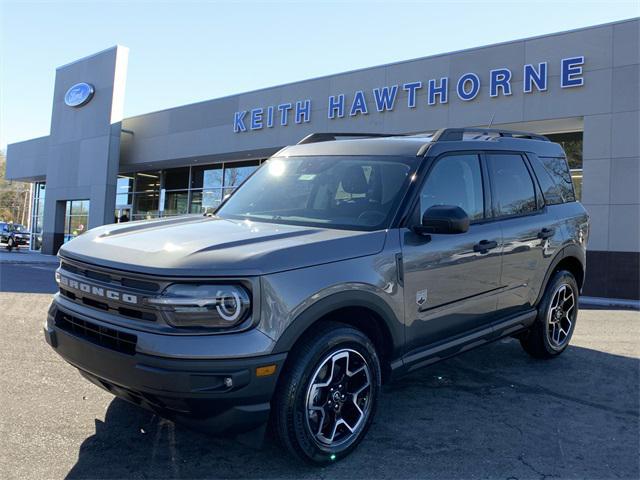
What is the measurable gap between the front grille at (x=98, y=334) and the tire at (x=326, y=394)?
83 cm

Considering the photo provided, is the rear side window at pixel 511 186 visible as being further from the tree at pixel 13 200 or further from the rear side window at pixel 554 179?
the tree at pixel 13 200

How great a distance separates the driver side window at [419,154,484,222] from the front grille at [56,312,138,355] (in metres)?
2.06

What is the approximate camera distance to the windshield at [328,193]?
3598mm

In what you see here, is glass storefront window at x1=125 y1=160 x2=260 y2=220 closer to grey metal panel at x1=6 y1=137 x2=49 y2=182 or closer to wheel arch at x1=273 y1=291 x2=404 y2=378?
grey metal panel at x1=6 y1=137 x2=49 y2=182

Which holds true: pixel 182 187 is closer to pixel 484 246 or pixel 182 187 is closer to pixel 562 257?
pixel 562 257

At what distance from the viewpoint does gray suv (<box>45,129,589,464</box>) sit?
8.66ft

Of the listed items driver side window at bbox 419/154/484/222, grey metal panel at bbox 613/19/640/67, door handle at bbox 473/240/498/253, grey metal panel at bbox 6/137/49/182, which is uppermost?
grey metal panel at bbox 613/19/640/67

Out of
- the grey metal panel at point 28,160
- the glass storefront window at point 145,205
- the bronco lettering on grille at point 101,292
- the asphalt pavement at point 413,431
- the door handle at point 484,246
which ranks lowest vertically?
the asphalt pavement at point 413,431

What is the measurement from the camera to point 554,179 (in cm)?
531

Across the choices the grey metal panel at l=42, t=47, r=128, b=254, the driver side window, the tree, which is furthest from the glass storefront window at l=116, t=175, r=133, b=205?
the tree

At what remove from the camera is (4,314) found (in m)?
7.29

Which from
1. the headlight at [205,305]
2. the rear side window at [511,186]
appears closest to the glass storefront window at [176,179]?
the rear side window at [511,186]

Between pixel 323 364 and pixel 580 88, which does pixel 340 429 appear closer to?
pixel 323 364

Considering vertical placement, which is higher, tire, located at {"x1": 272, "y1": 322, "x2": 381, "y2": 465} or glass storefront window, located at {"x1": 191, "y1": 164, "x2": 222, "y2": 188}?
glass storefront window, located at {"x1": 191, "y1": 164, "x2": 222, "y2": 188}
